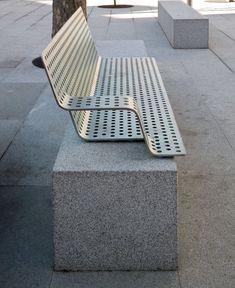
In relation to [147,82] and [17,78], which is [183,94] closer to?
[147,82]

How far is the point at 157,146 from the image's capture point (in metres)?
3.78

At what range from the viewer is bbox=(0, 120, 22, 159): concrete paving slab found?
230 inches

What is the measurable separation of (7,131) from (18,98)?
1.51m

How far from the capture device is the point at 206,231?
4074mm

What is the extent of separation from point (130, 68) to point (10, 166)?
6.73ft

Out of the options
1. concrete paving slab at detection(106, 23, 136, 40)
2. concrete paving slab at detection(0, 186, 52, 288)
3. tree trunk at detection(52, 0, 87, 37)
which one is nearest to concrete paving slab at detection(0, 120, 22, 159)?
concrete paving slab at detection(0, 186, 52, 288)

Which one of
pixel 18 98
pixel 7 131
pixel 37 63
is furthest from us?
pixel 37 63

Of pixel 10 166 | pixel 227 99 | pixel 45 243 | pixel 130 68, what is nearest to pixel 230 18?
pixel 227 99

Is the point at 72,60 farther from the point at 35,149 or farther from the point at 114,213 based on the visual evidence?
the point at 114,213

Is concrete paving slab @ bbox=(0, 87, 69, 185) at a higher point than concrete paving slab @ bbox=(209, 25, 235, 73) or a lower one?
higher

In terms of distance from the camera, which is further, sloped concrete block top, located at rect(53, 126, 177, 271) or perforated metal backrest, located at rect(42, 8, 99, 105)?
perforated metal backrest, located at rect(42, 8, 99, 105)

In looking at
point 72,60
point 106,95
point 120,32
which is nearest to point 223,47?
point 120,32

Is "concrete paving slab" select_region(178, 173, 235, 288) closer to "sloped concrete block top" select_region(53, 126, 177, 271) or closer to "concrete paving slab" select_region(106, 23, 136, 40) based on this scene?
"sloped concrete block top" select_region(53, 126, 177, 271)

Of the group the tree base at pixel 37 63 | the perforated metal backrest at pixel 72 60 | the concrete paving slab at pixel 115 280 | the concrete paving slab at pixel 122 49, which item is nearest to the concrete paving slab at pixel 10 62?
the tree base at pixel 37 63
